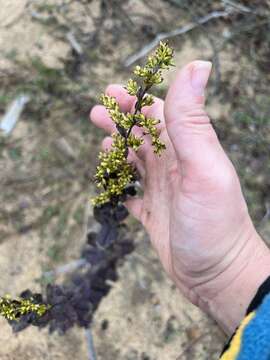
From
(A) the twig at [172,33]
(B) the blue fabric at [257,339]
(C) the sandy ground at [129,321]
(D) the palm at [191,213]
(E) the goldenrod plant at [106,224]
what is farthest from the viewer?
(A) the twig at [172,33]

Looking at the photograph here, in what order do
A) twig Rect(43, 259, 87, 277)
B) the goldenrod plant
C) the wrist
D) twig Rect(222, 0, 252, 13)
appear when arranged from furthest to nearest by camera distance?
twig Rect(222, 0, 252, 13), twig Rect(43, 259, 87, 277), the wrist, the goldenrod plant

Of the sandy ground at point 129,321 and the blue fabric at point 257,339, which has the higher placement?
the blue fabric at point 257,339

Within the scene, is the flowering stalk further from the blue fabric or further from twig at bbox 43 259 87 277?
twig at bbox 43 259 87 277

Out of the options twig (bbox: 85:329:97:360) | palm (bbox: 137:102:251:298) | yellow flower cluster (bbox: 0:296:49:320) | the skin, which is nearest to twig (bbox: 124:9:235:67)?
the skin

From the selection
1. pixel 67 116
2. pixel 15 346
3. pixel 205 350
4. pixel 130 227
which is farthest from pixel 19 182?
pixel 205 350

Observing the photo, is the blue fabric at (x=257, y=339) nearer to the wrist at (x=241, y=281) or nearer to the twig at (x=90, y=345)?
the wrist at (x=241, y=281)

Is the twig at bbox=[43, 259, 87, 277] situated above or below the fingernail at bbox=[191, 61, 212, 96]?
below

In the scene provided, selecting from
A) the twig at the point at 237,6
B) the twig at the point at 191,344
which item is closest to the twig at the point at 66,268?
the twig at the point at 191,344
